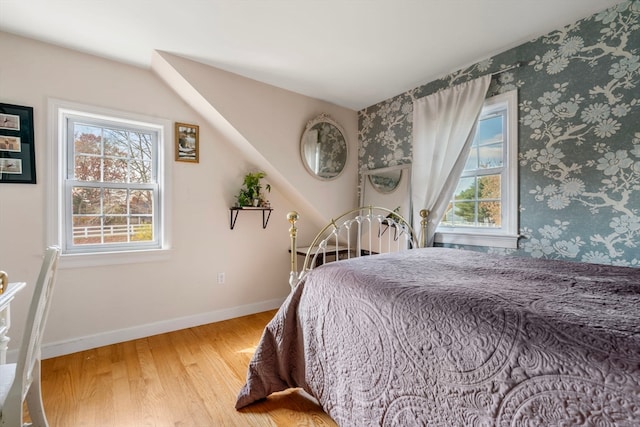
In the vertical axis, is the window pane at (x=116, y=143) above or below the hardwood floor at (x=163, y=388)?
above

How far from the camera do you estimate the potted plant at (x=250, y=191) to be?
8.77 ft

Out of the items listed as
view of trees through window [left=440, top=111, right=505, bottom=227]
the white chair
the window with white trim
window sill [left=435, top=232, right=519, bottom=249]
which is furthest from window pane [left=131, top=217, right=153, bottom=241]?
view of trees through window [left=440, top=111, right=505, bottom=227]

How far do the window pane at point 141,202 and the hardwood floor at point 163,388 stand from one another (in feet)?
3.49

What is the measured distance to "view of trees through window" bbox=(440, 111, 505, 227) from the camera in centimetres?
218

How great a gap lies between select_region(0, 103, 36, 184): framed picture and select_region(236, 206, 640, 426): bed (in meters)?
1.96

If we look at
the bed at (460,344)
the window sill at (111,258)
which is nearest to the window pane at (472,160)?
the bed at (460,344)

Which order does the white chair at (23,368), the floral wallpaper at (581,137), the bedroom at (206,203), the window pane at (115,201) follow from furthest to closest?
the window pane at (115,201) < the bedroom at (206,203) < the floral wallpaper at (581,137) < the white chair at (23,368)

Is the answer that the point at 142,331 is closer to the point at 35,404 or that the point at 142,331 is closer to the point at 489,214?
the point at 35,404

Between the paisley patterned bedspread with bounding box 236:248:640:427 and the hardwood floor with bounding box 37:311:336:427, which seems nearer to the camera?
the paisley patterned bedspread with bounding box 236:248:640:427

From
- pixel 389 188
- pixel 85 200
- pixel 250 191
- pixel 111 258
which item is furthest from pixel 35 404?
pixel 389 188

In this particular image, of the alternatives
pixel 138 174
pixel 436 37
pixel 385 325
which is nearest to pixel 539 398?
pixel 385 325

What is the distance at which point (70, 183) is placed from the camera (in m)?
2.09

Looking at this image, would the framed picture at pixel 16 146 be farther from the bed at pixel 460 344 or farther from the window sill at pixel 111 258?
the bed at pixel 460 344

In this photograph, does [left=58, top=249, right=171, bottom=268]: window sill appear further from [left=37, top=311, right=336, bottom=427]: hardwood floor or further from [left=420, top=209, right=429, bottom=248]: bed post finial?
[left=420, top=209, right=429, bottom=248]: bed post finial
